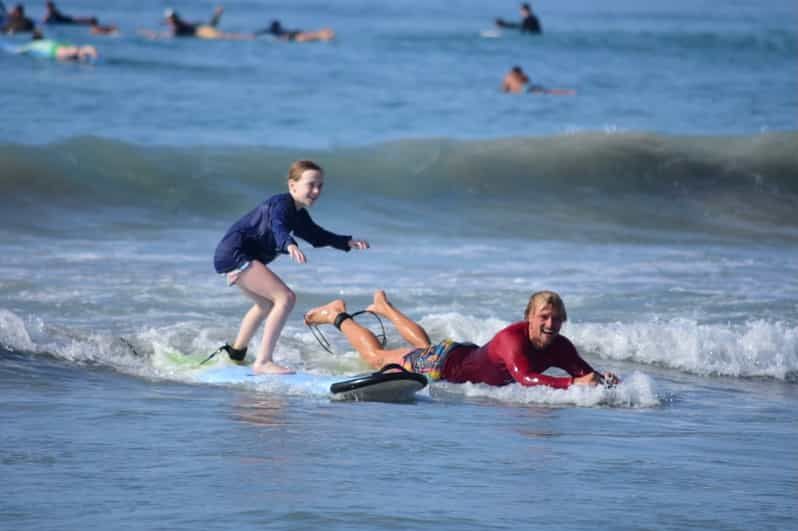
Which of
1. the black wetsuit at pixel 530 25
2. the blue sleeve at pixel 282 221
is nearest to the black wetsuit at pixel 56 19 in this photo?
the black wetsuit at pixel 530 25

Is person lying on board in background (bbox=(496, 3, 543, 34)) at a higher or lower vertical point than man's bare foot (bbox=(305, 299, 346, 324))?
higher

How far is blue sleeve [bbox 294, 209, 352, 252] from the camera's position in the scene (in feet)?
27.9

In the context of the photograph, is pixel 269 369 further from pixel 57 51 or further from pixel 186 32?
pixel 186 32

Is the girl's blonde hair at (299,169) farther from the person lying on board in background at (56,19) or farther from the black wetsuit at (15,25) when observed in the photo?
the person lying on board in background at (56,19)

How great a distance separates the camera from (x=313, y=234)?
862 centimetres

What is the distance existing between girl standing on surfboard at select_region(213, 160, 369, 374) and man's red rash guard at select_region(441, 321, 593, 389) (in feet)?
3.39

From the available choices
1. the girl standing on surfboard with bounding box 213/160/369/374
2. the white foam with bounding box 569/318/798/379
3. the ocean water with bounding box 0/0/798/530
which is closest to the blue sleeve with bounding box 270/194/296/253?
the girl standing on surfboard with bounding box 213/160/369/374

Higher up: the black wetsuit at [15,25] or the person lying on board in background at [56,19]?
the person lying on board in background at [56,19]

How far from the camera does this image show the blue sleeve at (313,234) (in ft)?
27.9

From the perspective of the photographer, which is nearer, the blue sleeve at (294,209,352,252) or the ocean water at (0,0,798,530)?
the ocean water at (0,0,798,530)

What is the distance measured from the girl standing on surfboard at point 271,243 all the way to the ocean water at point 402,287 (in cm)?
48

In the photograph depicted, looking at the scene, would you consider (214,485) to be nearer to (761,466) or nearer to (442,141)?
(761,466)

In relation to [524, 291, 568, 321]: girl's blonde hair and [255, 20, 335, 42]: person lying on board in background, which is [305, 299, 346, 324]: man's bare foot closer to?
[524, 291, 568, 321]: girl's blonde hair

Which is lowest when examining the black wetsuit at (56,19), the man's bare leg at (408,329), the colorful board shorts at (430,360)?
the colorful board shorts at (430,360)
